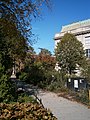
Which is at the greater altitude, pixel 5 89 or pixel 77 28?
pixel 77 28

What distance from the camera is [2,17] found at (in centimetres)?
2006

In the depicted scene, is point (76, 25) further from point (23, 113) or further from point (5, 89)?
point (23, 113)

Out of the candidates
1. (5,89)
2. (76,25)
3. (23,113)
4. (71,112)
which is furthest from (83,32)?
(23,113)

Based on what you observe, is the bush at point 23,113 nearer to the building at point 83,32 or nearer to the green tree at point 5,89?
the green tree at point 5,89

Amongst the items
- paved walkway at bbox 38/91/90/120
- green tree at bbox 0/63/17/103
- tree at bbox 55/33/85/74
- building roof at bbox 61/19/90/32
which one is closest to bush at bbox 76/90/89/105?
paved walkway at bbox 38/91/90/120

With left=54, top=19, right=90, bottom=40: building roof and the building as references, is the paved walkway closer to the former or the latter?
the building

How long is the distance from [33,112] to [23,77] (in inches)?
1150

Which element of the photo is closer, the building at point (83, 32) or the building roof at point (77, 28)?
the building at point (83, 32)

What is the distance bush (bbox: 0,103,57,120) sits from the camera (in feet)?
18.5

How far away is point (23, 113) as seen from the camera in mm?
5793

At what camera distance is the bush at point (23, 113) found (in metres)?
5.62

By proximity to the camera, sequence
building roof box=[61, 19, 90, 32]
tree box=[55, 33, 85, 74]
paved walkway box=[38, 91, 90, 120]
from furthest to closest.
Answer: building roof box=[61, 19, 90, 32] → tree box=[55, 33, 85, 74] → paved walkway box=[38, 91, 90, 120]

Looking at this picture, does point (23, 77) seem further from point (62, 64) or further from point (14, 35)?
point (14, 35)

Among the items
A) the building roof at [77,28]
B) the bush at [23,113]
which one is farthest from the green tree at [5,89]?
the building roof at [77,28]
